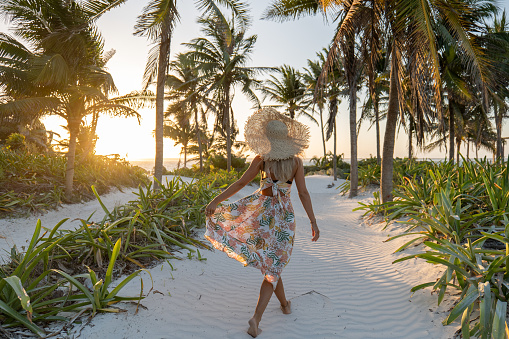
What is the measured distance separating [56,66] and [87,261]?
655 centimetres

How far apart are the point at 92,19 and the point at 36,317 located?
7366 mm

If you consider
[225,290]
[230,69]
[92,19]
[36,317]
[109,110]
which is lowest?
[225,290]

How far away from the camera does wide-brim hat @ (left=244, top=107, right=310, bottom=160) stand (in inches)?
109

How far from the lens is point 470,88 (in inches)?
547

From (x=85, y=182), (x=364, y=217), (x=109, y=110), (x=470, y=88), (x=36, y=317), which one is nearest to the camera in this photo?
(x=36, y=317)

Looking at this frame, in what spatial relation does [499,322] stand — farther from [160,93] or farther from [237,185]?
[160,93]

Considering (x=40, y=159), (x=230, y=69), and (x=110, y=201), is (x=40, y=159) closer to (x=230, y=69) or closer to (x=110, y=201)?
(x=110, y=201)

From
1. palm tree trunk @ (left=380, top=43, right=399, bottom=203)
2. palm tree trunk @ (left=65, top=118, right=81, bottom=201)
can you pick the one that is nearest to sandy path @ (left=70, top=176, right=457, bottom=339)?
palm tree trunk @ (left=380, top=43, right=399, bottom=203)

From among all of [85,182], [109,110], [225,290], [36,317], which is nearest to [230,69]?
[109,110]

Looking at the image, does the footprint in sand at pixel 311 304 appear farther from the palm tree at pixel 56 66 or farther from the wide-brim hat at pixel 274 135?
the palm tree at pixel 56 66

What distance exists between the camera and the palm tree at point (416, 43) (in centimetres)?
549

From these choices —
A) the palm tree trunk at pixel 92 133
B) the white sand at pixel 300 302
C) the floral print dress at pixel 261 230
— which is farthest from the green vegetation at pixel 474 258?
the palm tree trunk at pixel 92 133

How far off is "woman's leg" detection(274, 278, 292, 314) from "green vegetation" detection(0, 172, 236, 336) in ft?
4.29

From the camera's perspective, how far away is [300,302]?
10.5 ft
